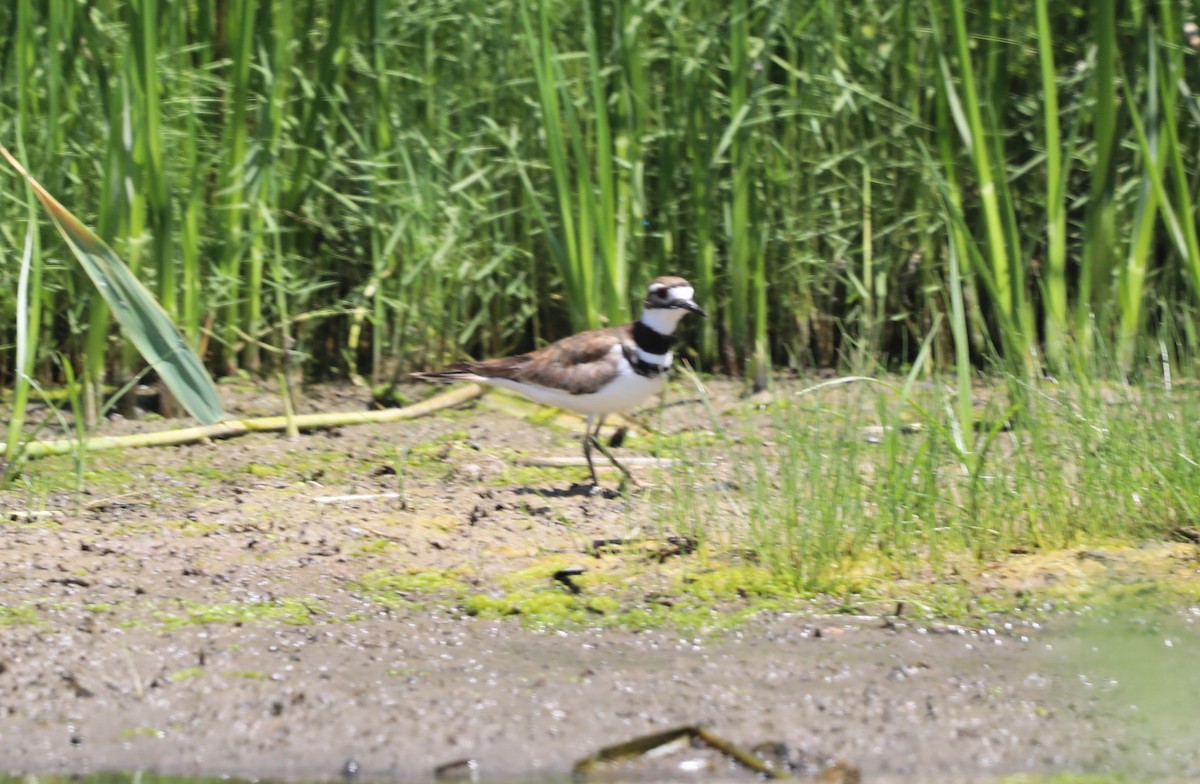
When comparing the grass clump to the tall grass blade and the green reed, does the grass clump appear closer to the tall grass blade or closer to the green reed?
the green reed

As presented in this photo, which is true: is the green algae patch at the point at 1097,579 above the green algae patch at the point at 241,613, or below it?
below

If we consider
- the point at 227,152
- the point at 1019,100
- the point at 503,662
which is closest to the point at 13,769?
the point at 503,662

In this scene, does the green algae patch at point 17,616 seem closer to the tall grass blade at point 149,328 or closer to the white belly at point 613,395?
the tall grass blade at point 149,328

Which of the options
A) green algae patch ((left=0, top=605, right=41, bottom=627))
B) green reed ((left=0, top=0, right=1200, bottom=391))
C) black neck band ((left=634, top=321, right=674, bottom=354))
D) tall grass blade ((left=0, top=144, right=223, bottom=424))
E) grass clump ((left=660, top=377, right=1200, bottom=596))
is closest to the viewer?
green algae patch ((left=0, top=605, right=41, bottom=627))

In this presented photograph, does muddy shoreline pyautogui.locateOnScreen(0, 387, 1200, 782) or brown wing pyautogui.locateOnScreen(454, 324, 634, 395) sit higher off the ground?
brown wing pyautogui.locateOnScreen(454, 324, 634, 395)

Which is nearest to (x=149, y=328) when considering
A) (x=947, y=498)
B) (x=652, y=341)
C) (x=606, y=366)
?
(x=606, y=366)

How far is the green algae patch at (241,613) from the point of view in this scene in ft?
13.7

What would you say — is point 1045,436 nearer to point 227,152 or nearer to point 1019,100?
point 1019,100

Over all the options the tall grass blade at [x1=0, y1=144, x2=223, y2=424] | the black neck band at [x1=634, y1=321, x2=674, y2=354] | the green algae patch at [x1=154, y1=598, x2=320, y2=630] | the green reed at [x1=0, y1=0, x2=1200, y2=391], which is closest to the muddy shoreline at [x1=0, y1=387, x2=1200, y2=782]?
the green algae patch at [x1=154, y1=598, x2=320, y2=630]

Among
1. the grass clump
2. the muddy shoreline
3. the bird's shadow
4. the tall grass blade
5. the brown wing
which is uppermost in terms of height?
the tall grass blade

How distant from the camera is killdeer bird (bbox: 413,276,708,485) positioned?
5.97 metres

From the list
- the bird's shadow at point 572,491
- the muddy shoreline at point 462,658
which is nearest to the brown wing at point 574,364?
the bird's shadow at point 572,491

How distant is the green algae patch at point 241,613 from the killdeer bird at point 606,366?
1.67 m

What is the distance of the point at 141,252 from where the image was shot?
21.0ft
